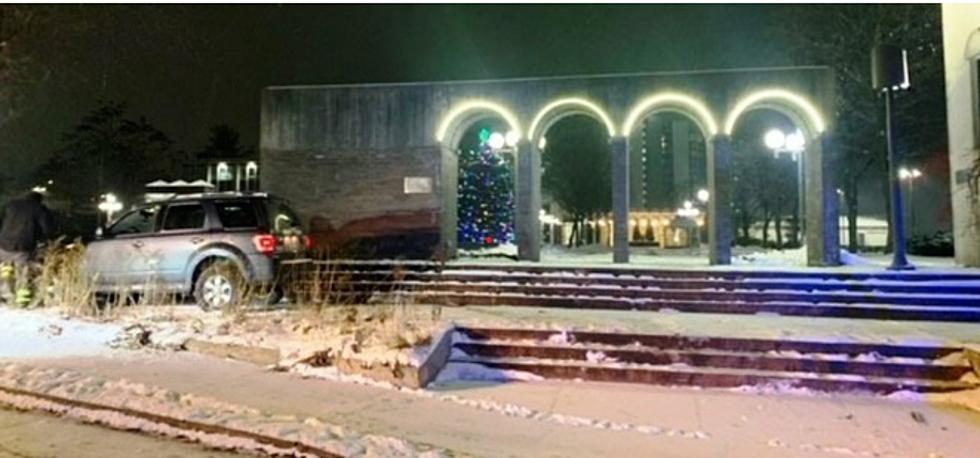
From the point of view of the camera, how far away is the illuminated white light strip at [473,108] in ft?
50.8

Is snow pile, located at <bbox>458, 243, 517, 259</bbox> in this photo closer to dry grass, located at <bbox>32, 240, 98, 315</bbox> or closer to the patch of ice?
the patch of ice

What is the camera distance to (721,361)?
7758 mm

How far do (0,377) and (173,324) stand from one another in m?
2.58

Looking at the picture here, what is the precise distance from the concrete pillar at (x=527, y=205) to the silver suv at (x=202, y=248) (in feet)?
19.0

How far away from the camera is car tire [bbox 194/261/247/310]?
396 inches

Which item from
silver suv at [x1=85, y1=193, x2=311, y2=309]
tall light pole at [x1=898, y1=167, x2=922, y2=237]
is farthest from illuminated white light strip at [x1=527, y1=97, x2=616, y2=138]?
tall light pole at [x1=898, y1=167, x2=922, y2=237]

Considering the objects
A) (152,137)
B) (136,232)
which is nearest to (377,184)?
(136,232)

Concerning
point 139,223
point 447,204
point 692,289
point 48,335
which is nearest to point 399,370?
point 48,335

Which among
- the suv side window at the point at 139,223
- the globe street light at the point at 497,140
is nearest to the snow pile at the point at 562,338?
the suv side window at the point at 139,223

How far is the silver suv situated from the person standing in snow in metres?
1.12

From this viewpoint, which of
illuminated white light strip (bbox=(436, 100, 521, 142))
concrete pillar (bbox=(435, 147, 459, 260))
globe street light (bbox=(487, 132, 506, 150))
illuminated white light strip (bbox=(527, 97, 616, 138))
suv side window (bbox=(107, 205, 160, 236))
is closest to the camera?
suv side window (bbox=(107, 205, 160, 236))

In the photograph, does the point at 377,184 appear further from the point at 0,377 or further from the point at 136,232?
the point at 0,377

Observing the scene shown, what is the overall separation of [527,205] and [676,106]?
13.2 ft

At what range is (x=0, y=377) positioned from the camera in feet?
21.3
